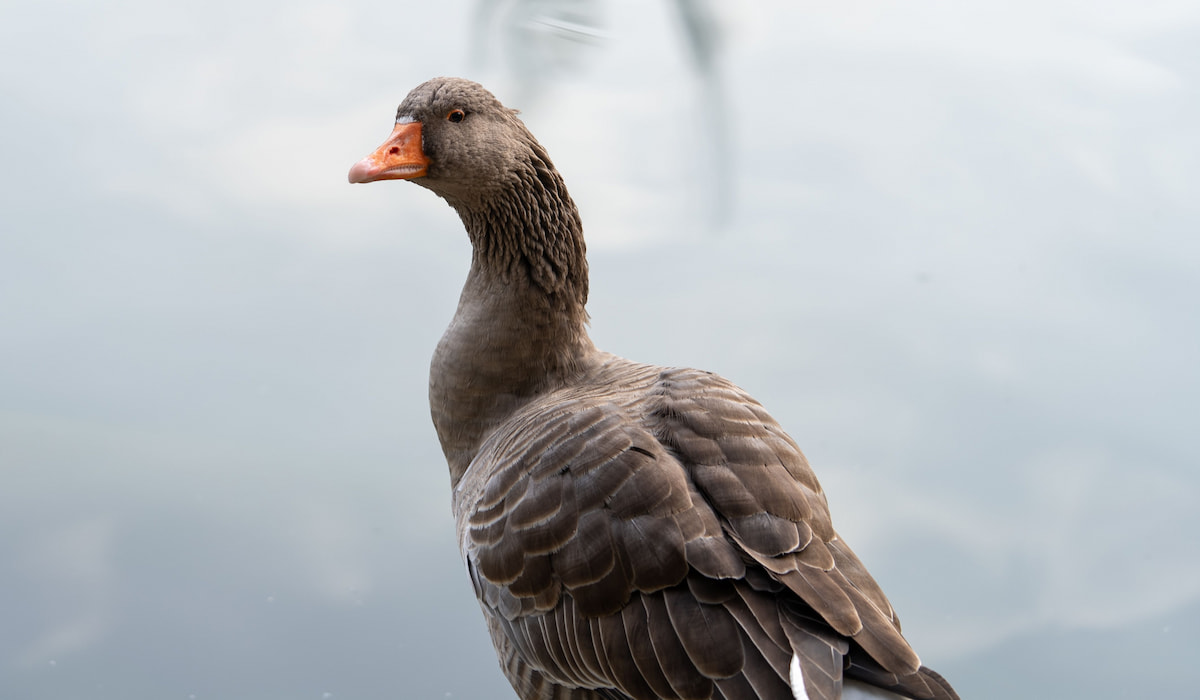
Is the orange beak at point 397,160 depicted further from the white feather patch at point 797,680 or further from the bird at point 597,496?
the white feather patch at point 797,680

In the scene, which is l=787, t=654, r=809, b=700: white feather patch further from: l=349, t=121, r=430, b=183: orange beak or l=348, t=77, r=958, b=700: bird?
l=349, t=121, r=430, b=183: orange beak

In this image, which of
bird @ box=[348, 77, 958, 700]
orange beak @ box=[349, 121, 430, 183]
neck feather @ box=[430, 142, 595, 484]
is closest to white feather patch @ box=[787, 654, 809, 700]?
bird @ box=[348, 77, 958, 700]

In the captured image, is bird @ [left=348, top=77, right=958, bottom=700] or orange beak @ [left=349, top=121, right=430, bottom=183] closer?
bird @ [left=348, top=77, right=958, bottom=700]

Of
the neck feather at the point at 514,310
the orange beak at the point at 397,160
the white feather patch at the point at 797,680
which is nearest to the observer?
the white feather patch at the point at 797,680

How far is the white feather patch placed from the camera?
1.19 m

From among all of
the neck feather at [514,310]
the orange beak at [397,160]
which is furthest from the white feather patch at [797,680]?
the orange beak at [397,160]

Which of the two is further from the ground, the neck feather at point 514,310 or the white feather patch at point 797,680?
the neck feather at point 514,310

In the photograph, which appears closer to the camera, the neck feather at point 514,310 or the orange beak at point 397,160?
the orange beak at point 397,160

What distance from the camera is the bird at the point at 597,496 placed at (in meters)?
1.28

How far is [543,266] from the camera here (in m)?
1.74

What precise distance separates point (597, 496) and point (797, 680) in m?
0.36

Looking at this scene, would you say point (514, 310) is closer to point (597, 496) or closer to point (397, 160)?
point (397, 160)

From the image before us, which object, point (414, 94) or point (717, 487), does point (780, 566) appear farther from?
point (414, 94)

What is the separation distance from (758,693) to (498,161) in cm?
92
